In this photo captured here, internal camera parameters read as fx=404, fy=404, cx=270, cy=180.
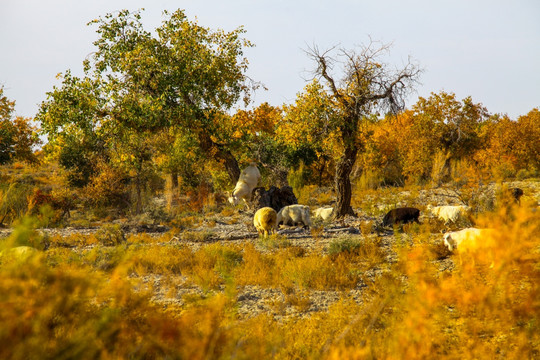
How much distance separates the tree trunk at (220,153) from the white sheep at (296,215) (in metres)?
3.65

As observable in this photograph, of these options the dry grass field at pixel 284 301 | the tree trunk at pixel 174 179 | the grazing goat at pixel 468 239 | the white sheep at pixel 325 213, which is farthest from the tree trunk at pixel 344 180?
the tree trunk at pixel 174 179

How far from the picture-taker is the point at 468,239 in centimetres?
772

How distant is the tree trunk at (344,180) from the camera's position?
14.6 metres

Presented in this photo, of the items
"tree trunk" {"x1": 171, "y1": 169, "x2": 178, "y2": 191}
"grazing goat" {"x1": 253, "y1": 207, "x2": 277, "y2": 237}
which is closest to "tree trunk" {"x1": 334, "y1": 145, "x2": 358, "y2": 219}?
"grazing goat" {"x1": 253, "y1": 207, "x2": 277, "y2": 237}

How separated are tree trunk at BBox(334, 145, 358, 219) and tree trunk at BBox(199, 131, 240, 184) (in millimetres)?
4198

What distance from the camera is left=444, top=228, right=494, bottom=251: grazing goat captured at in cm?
747

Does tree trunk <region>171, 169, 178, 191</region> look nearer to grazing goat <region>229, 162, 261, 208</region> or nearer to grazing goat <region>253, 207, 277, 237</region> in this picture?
grazing goat <region>229, 162, 261, 208</region>

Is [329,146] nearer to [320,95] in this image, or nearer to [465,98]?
[320,95]

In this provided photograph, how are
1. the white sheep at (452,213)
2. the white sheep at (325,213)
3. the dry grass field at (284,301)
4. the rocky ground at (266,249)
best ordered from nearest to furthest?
the dry grass field at (284,301) → the rocky ground at (266,249) → the white sheep at (452,213) → the white sheep at (325,213)

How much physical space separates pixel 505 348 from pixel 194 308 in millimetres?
3958

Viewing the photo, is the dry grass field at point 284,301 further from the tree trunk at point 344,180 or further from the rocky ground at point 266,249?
the tree trunk at point 344,180

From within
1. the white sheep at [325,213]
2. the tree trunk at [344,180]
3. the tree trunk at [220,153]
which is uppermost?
the tree trunk at [220,153]

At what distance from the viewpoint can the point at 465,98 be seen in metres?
32.2

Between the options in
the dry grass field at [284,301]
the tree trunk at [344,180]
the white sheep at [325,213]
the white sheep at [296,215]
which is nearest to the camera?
the dry grass field at [284,301]
